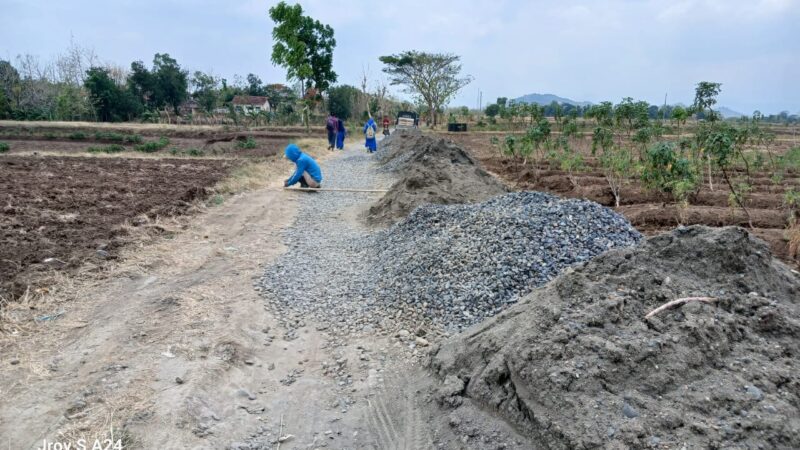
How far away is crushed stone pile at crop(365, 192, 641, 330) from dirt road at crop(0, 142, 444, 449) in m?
0.79

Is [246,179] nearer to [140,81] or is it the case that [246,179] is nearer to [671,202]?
[671,202]

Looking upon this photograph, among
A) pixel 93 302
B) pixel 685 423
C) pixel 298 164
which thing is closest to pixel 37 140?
pixel 298 164

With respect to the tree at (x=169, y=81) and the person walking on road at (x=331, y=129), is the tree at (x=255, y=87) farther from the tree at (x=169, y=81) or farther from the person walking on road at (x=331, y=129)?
the person walking on road at (x=331, y=129)

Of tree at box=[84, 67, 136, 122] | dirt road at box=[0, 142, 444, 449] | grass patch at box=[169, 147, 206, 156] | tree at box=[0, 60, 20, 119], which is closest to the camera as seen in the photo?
dirt road at box=[0, 142, 444, 449]

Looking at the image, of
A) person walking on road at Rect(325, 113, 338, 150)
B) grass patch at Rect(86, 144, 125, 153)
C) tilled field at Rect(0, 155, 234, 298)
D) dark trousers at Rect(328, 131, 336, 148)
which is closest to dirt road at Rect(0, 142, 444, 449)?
tilled field at Rect(0, 155, 234, 298)

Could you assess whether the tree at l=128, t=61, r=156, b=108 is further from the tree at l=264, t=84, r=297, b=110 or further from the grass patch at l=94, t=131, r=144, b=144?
the grass patch at l=94, t=131, r=144, b=144

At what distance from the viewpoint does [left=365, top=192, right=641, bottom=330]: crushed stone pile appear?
439cm

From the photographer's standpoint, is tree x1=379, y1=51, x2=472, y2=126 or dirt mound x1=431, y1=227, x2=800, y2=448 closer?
dirt mound x1=431, y1=227, x2=800, y2=448

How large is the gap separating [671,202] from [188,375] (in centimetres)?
924

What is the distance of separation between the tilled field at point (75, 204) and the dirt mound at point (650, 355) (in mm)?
4521

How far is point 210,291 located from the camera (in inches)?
191

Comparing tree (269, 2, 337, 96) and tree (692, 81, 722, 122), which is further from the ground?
tree (269, 2, 337, 96)

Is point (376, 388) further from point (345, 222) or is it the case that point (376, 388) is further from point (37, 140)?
point (37, 140)

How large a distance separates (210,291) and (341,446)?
258cm
